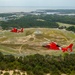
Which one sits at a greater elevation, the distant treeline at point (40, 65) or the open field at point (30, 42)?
the distant treeline at point (40, 65)

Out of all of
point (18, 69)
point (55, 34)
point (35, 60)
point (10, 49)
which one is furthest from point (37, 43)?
point (18, 69)

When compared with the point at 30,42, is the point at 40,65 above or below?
above

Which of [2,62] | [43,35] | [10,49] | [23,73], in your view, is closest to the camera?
[23,73]

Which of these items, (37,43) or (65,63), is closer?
(65,63)

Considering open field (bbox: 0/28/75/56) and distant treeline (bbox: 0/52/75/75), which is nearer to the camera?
distant treeline (bbox: 0/52/75/75)

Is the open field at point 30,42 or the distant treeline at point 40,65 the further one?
the open field at point 30,42

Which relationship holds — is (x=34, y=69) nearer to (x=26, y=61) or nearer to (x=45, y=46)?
(x=26, y=61)

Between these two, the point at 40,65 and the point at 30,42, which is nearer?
the point at 40,65

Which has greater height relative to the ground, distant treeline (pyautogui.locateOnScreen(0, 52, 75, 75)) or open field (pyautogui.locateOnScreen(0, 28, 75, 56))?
distant treeline (pyautogui.locateOnScreen(0, 52, 75, 75))
